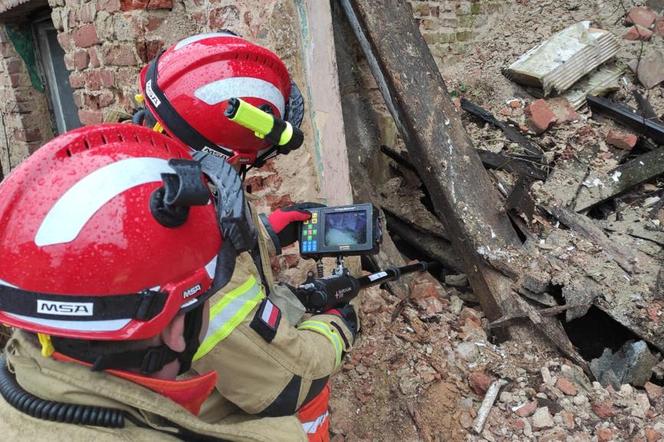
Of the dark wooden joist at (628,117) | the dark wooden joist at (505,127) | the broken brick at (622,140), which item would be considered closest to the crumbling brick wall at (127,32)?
the dark wooden joist at (505,127)

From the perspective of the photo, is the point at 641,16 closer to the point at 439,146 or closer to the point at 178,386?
the point at 439,146

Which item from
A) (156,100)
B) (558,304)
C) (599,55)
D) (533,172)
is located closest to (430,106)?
(533,172)

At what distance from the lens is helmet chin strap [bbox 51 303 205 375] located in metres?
0.89

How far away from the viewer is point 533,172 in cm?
314

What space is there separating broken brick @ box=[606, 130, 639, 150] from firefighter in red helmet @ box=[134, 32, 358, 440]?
241cm

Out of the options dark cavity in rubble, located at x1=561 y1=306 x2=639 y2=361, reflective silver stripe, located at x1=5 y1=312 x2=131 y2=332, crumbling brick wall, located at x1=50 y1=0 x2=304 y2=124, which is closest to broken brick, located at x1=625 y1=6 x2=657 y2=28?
dark cavity in rubble, located at x1=561 y1=306 x2=639 y2=361

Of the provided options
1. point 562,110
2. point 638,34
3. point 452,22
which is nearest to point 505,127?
point 562,110

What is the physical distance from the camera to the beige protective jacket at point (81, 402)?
0.84m

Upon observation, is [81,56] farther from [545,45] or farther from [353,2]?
[545,45]

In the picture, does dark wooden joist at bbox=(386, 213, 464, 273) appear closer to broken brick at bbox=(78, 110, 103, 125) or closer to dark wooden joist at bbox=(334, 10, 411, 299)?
dark wooden joist at bbox=(334, 10, 411, 299)

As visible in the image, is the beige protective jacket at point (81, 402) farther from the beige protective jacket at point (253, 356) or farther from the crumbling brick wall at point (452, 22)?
the crumbling brick wall at point (452, 22)

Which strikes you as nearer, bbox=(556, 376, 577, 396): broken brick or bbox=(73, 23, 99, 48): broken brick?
bbox=(556, 376, 577, 396): broken brick

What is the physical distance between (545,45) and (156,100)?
3.24 m

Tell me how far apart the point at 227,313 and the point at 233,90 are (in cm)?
75
